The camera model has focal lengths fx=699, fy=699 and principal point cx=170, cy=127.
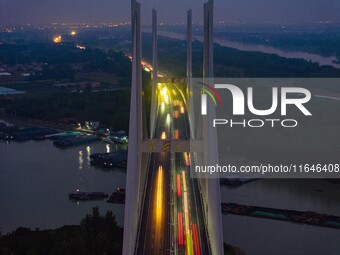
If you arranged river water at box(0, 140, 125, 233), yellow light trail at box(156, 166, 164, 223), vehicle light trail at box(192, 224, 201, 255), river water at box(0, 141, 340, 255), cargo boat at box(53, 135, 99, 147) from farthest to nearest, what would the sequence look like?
cargo boat at box(53, 135, 99, 147), river water at box(0, 140, 125, 233), river water at box(0, 141, 340, 255), yellow light trail at box(156, 166, 164, 223), vehicle light trail at box(192, 224, 201, 255)

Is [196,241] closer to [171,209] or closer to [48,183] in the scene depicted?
[171,209]

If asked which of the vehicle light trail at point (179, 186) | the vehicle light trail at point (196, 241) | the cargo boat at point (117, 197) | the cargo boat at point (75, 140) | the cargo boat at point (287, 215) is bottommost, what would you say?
the cargo boat at point (287, 215)

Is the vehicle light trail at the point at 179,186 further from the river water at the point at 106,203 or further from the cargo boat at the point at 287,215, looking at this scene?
the cargo boat at the point at 287,215

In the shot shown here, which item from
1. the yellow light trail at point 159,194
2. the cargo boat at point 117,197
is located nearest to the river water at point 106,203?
the cargo boat at point 117,197

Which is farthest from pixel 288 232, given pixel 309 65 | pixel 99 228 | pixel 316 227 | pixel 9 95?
pixel 309 65

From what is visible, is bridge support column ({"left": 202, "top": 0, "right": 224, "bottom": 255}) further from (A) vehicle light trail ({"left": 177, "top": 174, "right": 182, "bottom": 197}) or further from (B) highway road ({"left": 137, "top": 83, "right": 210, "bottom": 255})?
(A) vehicle light trail ({"left": 177, "top": 174, "right": 182, "bottom": 197})

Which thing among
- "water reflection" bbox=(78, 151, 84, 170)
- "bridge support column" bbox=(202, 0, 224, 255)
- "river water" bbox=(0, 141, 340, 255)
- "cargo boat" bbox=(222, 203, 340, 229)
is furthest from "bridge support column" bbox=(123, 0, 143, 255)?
"water reflection" bbox=(78, 151, 84, 170)

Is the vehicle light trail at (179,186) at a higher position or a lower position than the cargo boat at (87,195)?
higher
